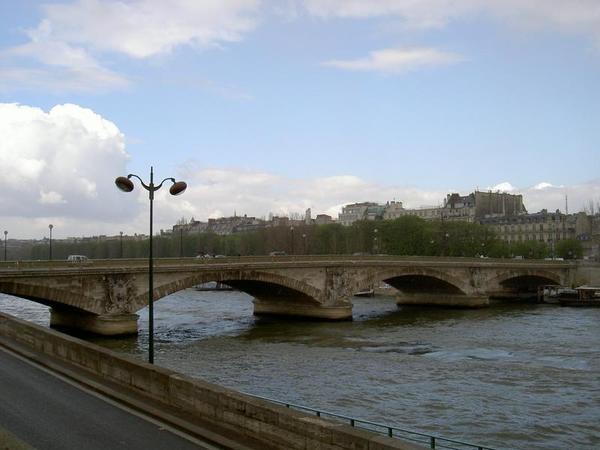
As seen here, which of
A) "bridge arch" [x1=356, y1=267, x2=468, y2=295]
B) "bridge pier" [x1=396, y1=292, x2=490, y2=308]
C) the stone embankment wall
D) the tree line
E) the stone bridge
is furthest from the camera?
the tree line

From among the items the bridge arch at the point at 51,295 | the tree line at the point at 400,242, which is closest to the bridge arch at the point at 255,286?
the bridge arch at the point at 51,295

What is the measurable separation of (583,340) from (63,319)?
34.0m

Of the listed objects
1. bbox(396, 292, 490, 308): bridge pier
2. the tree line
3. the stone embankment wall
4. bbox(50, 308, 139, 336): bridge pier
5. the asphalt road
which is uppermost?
the tree line

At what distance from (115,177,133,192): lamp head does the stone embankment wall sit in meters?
4.39

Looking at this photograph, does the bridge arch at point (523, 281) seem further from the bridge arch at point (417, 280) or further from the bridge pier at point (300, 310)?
the bridge pier at point (300, 310)

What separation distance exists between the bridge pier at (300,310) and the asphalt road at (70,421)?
129ft

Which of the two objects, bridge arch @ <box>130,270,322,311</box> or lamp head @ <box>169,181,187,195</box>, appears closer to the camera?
lamp head @ <box>169,181,187,195</box>

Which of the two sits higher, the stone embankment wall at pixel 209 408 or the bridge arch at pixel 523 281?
→ the stone embankment wall at pixel 209 408

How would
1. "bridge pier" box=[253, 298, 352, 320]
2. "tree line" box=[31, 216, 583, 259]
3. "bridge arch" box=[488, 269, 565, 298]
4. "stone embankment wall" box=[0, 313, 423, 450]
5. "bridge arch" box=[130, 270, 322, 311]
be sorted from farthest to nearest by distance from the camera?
1. "tree line" box=[31, 216, 583, 259]
2. "bridge arch" box=[488, 269, 565, 298]
3. "bridge pier" box=[253, 298, 352, 320]
4. "bridge arch" box=[130, 270, 322, 311]
5. "stone embankment wall" box=[0, 313, 423, 450]

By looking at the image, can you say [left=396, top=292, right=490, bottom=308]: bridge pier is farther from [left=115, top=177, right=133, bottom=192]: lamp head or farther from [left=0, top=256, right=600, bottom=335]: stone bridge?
[left=115, top=177, right=133, bottom=192]: lamp head

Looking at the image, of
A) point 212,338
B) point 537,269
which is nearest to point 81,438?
point 212,338

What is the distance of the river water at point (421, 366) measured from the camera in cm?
2119

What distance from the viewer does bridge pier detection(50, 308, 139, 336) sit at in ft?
136

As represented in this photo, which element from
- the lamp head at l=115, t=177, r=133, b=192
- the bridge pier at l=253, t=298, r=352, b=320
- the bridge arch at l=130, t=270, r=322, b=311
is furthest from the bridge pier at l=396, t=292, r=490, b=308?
the lamp head at l=115, t=177, r=133, b=192
